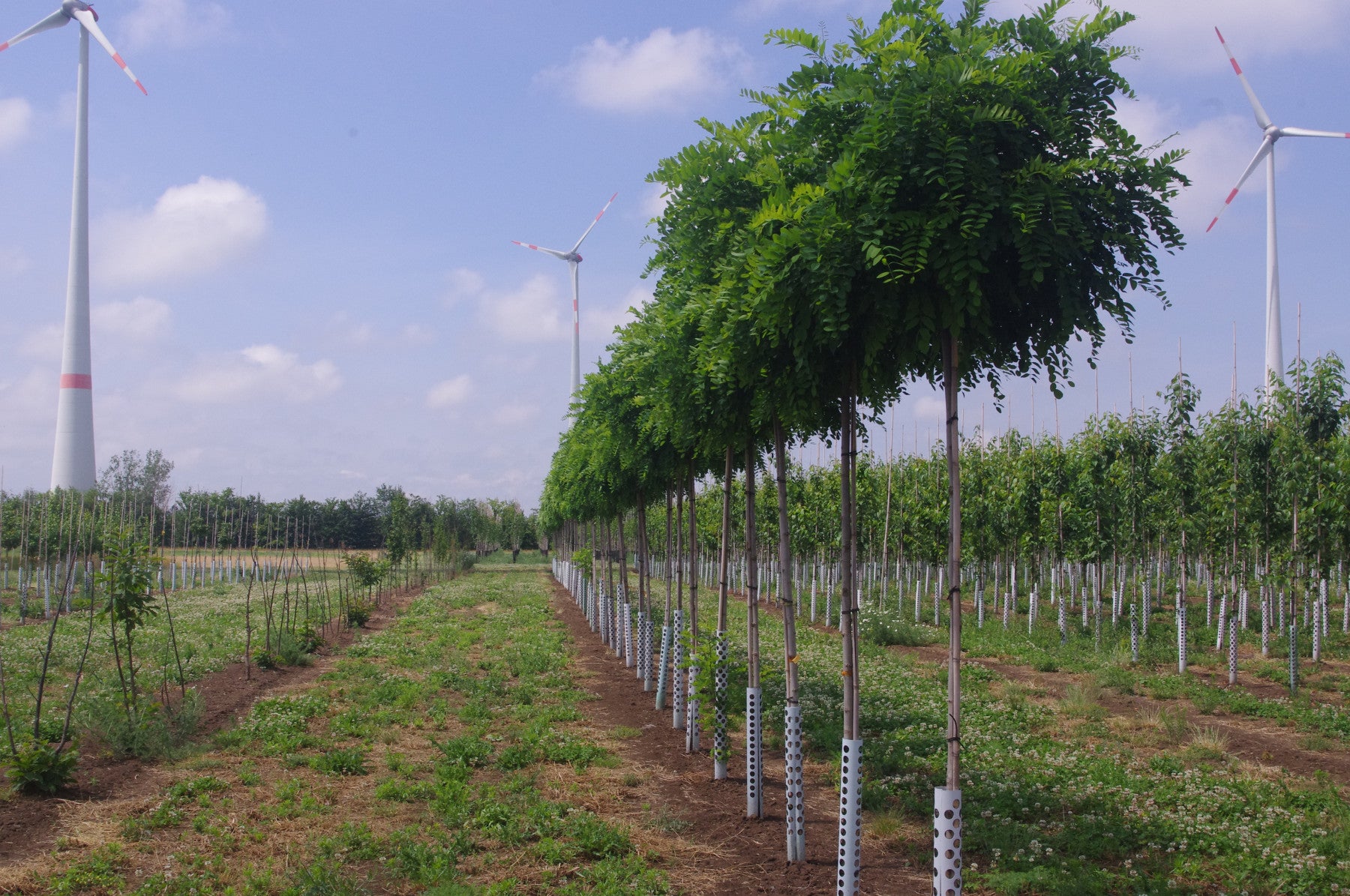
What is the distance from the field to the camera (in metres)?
7.06

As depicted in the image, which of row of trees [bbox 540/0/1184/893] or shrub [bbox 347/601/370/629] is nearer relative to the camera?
row of trees [bbox 540/0/1184/893]

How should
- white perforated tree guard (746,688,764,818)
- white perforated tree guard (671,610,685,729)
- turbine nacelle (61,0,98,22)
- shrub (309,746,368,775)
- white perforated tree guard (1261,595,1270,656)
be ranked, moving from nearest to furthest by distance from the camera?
white perforated tree guard (746,688,764,818), shrub (309,746,368,775), white perforated tree guard (671,610,685,729), white perforated tree guard (1261,595,1270,656), turbine nacelle (61,0,98,22)

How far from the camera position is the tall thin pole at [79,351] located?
157 ft

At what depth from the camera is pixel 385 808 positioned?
9.09m

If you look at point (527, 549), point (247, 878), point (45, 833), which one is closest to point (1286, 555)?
point (247, 878)

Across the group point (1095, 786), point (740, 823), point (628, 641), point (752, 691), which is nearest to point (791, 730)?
point (752, 691)

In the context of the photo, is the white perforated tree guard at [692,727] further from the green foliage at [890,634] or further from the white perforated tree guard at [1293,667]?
the green foliage at [890,634]

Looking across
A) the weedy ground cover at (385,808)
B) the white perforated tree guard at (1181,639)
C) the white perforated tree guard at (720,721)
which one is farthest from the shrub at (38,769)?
the white perforated tree guard at (1181,639)

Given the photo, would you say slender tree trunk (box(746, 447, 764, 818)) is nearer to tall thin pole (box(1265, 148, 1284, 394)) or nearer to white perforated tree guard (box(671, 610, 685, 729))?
white perforated tree guard (box(671, 610, 685, 729))

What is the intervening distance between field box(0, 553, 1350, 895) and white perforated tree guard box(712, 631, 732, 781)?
0.64ft

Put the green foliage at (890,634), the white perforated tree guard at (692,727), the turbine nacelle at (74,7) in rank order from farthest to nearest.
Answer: the turbine nacelle at (74,7) → the green foliage at (890,634) → the white perforated tree guard at (692,727)

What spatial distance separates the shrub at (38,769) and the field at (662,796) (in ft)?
0.85

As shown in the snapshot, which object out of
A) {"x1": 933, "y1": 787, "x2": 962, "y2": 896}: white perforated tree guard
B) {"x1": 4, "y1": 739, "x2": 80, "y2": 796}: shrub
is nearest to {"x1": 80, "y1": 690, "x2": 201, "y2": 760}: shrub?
{"x1": 4, "y1": 739, "x2": 80, "y2": 796}: shrub

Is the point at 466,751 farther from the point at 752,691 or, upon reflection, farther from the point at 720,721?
the point at 752,691
